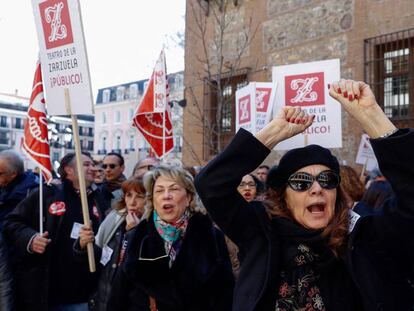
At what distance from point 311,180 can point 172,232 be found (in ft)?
4.41

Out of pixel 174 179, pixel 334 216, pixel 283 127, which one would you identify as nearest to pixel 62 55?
pixel 174 179

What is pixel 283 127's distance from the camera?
2.46 m

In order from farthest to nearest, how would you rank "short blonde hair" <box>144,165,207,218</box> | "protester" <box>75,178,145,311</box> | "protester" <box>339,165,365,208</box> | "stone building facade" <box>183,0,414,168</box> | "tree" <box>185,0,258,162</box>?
1. "tree" <box>185,0,258,162</box>
2. "stone building facade" <box>183,0,414,168</box>
3. "protester" <box>339,165,365,208</box>
4. "protester" <box>75,178,145,311</box>
5. "short blonde hair" <box>144,165,207,218</box>

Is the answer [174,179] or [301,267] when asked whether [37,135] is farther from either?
[301,267]

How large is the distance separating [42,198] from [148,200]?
1.62 m

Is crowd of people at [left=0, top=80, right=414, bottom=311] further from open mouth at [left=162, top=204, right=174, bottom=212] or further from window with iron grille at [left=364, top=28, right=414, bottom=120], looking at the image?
window with iron grille at [left=364, top=28, right=414, bottom=120]

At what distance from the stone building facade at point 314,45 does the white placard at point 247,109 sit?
4.65m

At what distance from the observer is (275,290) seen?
2.30 metres

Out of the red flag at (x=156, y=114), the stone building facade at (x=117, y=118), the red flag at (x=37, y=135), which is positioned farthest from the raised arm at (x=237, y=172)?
the stone building facade at (x=117, y=118)

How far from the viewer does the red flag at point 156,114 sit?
766 centimetres

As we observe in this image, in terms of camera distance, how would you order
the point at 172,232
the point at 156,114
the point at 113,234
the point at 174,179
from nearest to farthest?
1. the point at 172,232
2. the point at 174,179
3. the point at 113,234
4. the point at 156,114

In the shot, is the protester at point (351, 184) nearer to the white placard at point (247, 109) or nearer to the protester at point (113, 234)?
the protester at point (113, 234)

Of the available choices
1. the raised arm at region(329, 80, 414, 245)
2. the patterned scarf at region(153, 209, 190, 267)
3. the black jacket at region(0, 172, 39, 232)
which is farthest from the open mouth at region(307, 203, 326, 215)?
the black jacket at region(0, 172, 39, 232)

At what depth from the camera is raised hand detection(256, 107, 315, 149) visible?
2441mm
